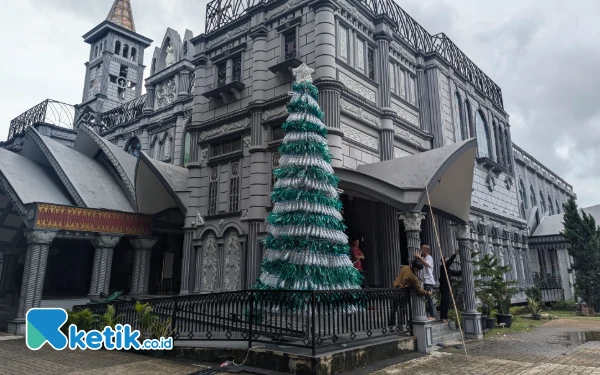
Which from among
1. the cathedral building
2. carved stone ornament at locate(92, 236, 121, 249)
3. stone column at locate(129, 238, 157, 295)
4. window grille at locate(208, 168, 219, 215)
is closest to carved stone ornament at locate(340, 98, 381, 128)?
the cathedral building

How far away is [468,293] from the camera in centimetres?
1238

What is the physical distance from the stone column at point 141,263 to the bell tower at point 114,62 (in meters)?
22.7

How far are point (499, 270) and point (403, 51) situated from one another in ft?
33.9

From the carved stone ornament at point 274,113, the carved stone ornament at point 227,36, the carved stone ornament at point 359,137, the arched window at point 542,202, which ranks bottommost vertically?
the carved stone ornament at point 359,137

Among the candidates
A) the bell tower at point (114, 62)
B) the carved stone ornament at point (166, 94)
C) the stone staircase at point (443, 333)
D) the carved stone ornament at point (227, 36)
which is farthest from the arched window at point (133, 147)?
the stone staircase at point (443, 333)

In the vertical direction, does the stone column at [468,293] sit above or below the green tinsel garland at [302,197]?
below

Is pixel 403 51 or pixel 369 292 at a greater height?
pixel 403 51

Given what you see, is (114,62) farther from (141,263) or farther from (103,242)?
(103,242)

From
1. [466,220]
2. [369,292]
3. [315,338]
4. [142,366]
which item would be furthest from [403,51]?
[142,366]

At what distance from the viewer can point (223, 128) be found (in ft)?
54.9

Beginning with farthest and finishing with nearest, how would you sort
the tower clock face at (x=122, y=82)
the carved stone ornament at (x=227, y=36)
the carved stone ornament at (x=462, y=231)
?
the tower clock face at (x=122, y=82) < the carved stone ornament at (x=227, y=36) < the carved stone ornament at (x=462, y=231)

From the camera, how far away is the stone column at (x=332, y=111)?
1323cm

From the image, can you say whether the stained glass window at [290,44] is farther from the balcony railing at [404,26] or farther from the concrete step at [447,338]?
the concrete step at [447,338]

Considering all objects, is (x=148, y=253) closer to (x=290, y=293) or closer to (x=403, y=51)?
(x=290, y=293)
